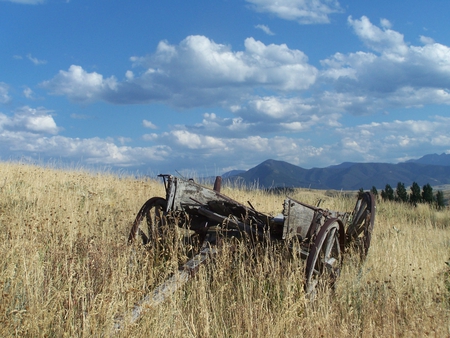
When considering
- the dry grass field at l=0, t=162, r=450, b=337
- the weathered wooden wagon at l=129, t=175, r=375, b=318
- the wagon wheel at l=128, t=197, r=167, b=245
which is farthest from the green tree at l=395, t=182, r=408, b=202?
the wagon wheel at l=128, t=197, r=167, b=245

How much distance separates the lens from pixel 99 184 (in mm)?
12477

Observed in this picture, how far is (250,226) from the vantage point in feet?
16.7

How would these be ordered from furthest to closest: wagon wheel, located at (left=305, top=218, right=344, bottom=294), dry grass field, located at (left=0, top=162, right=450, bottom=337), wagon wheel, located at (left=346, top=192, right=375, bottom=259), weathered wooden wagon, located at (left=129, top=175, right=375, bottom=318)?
1. wagon wheel, located at (left=346, top=192, right=375, bottom=259)
2. weathered wooden wagon, located at (left=129, top=175, right=375, bottom=318)
3. wagon wheel, located at (left=305, top=218, right=344, bottom=294)
4. dry grass field, located at (left=0, top=162, right=450, bottom=337)

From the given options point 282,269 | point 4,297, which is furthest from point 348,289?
point 4,297

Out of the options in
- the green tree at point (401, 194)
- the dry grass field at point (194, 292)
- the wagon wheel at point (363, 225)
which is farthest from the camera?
the green tree at point (401, 194)

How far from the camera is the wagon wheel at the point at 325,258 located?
14.5ft

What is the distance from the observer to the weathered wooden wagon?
463 cm

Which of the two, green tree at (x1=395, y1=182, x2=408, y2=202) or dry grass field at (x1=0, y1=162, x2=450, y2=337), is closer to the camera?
dry grass field at (x1=0, y1=162, x2=450, y2=337)

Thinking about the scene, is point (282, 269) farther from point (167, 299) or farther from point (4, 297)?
point (4, 297)

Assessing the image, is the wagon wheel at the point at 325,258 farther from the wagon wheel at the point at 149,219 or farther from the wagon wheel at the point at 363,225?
the wagon wheel at the point at 149,219

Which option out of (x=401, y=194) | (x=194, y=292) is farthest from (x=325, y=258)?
(x=401, y=194)

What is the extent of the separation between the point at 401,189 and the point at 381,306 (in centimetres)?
1963

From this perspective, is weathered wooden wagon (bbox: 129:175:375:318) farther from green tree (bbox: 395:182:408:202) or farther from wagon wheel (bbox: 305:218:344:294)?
green tree (bbox: 395:182:408:202)

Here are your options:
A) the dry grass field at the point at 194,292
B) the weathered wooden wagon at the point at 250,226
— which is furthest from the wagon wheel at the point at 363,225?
the dry grass field at the point at 194,292
